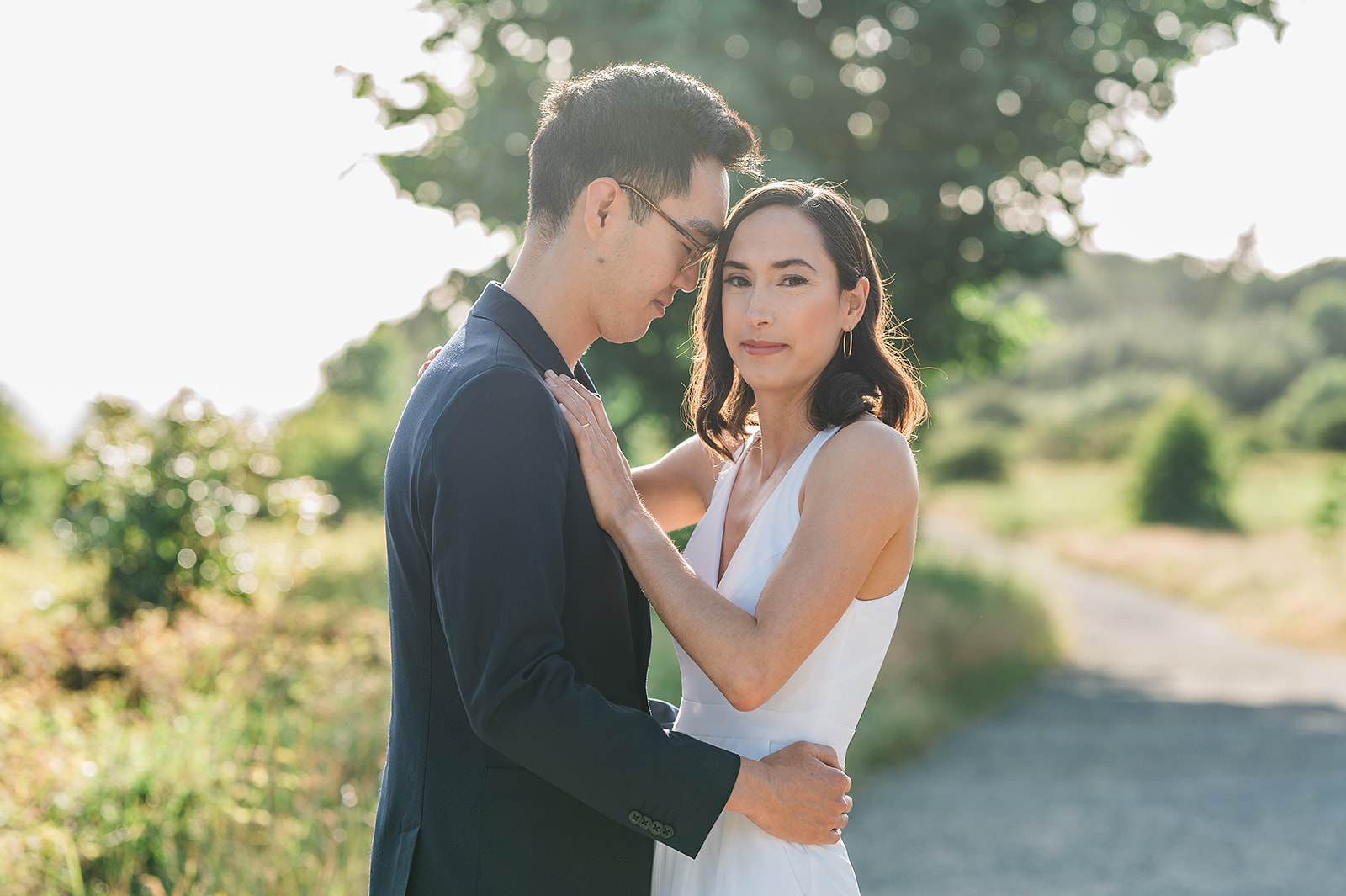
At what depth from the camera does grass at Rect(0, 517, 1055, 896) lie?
4113mm

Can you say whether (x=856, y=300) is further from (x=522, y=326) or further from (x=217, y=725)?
(x=217, y=725)

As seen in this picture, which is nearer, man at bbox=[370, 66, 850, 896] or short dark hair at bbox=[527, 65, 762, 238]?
man at bbox=[370, 66, 850, 896]

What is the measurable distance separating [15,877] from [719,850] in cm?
Result: 320

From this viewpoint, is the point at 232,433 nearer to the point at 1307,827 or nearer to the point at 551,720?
the point at 551,720

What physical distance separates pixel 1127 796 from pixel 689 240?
796 cm

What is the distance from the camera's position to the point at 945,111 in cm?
910

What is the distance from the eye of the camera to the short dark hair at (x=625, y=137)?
2.05 metres

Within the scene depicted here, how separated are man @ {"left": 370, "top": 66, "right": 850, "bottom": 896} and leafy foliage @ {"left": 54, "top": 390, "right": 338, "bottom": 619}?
7.01m

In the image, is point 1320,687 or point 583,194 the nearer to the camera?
point 583,194

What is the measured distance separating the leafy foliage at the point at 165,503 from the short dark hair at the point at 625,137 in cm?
709

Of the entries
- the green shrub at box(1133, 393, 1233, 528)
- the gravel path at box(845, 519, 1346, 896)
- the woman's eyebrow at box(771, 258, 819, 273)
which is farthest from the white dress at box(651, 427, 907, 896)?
the green shrub at box(1133, 393, 1233, 528)

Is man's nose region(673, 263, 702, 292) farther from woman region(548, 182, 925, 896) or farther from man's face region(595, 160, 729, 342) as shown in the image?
woman region(548, 182, 925, 896)

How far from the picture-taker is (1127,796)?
334 inches

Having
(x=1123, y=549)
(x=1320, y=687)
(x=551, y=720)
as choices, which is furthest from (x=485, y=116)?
(x=1123, y=549)
